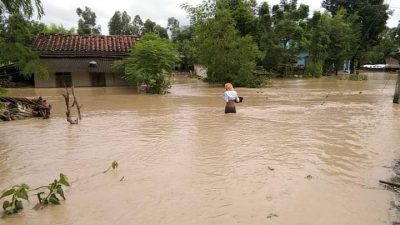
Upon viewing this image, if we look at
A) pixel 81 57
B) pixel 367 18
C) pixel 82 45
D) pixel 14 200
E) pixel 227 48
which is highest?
pixel 367 18

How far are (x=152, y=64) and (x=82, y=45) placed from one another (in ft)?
22.7

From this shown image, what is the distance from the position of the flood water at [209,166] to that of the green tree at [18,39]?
74.3 inches

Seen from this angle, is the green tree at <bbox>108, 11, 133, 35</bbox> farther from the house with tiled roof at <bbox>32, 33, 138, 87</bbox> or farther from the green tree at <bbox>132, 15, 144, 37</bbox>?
the house with tiled roof at <bbox>32, 33, 138, 87</bbox>

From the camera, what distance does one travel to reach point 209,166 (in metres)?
7.55

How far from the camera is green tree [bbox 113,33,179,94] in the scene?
21.5m

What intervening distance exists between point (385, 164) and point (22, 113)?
1138 centimetres

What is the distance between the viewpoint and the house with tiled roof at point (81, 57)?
81.5ft

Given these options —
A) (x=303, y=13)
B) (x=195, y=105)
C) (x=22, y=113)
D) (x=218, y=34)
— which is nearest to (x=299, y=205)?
(x=22, y=113)

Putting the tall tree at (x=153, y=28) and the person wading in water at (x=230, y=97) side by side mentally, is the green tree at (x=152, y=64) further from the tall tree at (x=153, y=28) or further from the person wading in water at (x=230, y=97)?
the tall tree at (x=153, y=28)

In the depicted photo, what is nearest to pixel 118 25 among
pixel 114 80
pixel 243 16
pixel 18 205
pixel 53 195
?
pixel 243 16

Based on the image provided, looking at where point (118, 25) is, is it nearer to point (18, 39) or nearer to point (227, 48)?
point (227, 48)

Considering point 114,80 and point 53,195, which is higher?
point 114,80

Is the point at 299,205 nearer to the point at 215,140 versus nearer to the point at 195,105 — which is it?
the point at 215,140

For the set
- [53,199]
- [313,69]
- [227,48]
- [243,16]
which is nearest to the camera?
[53,199]
